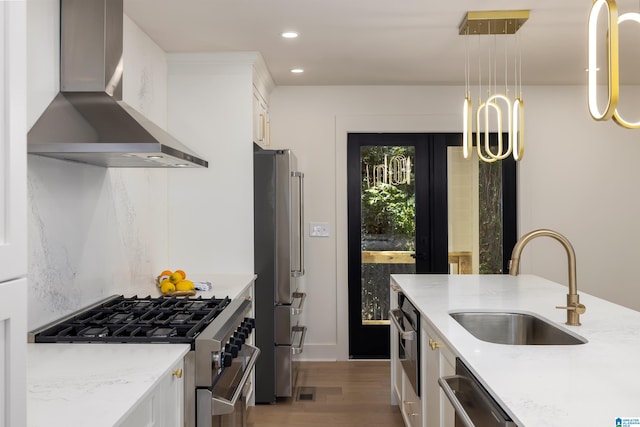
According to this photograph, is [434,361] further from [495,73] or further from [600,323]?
[495,73]

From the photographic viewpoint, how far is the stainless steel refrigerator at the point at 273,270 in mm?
3883

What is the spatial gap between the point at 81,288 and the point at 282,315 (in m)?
1.62

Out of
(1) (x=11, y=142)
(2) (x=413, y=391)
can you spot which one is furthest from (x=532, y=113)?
(1) (x=11, y=142)

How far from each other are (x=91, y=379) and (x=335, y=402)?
2583mm

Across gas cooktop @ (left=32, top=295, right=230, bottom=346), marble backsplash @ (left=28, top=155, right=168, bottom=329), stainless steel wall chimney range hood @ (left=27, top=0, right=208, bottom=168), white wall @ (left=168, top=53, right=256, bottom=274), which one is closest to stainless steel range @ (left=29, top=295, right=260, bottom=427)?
gas cooktop @ (left=32, top=295, right=230, bottom=346)

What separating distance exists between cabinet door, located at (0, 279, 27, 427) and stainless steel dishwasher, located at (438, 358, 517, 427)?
99 centimetres

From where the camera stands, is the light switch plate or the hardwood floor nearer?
the hardwood floor

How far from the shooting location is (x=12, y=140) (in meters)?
0.85

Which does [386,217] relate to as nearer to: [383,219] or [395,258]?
[383,219]

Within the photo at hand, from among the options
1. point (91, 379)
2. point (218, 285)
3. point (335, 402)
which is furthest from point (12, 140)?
point (335, 402)

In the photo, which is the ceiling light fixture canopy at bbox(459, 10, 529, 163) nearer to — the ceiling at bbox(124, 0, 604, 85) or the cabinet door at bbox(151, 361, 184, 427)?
the ceiling at bbox(124, 0, 604, 85)

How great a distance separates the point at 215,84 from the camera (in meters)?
4.00

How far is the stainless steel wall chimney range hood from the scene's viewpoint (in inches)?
82.0

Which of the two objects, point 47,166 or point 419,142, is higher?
point 419,142
